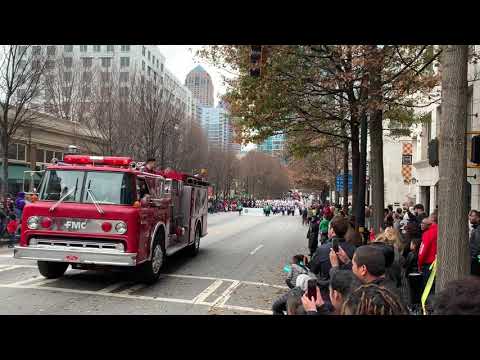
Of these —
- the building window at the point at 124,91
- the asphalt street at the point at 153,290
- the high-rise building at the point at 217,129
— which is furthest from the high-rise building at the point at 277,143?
the high-rise building at the point at 217,129

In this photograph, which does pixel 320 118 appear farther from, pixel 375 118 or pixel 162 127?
pixel 162 127

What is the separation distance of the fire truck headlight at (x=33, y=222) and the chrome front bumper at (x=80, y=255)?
405 millimetres

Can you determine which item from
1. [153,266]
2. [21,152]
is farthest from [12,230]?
[21,152]

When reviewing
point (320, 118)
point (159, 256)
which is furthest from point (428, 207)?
point (159, 256)

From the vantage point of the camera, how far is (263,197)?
12119 cm

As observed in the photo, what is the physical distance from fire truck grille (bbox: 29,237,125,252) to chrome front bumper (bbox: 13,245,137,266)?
101 mm

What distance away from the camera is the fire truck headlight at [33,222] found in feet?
30.2

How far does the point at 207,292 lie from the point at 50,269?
360 cm

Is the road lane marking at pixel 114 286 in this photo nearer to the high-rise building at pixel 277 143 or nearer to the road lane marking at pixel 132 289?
the road lane marking at pixel 132 289

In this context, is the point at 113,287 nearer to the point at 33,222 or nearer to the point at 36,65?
the point at 33,222

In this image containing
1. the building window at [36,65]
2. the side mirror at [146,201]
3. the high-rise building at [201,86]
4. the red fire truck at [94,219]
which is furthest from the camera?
the high-rise building at [201,86]

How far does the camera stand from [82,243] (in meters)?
9.12
